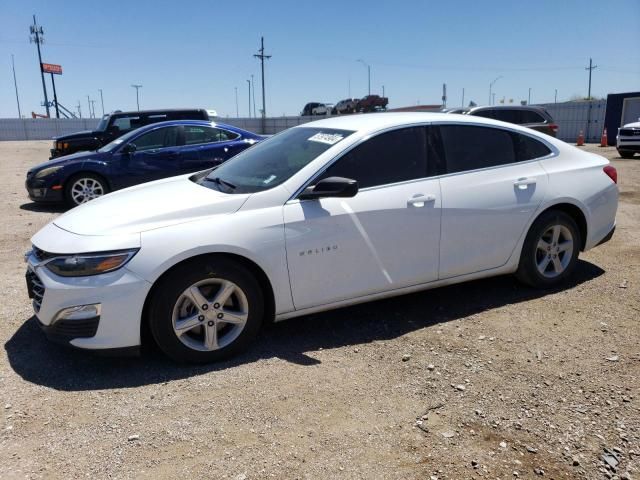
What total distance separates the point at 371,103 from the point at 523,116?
2577cm

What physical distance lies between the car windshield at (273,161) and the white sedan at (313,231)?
0.02 metres

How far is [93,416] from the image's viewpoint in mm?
2990

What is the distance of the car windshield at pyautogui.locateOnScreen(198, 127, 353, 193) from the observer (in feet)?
12.7

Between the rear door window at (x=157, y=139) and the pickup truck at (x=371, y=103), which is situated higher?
the pickup truck at (x=371, y=103)

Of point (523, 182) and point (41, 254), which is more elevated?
point (523, 182)

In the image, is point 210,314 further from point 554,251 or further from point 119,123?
point 119,123

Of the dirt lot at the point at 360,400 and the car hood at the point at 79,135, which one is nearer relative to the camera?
the dirt lot at the point at 360,400

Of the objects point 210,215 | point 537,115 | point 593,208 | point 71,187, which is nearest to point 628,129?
point 537,115

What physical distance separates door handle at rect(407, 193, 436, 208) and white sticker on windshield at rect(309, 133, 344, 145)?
2.27 feet

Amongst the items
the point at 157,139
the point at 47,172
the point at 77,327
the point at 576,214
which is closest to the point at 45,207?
the point at 47,172

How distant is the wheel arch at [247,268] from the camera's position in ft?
10.9

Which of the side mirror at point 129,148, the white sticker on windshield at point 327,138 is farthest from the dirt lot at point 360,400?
the side mirror at point 129,148

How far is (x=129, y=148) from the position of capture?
9250 mm

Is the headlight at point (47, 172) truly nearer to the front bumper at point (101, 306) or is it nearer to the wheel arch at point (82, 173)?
the wheel arch at point (82, 173)
